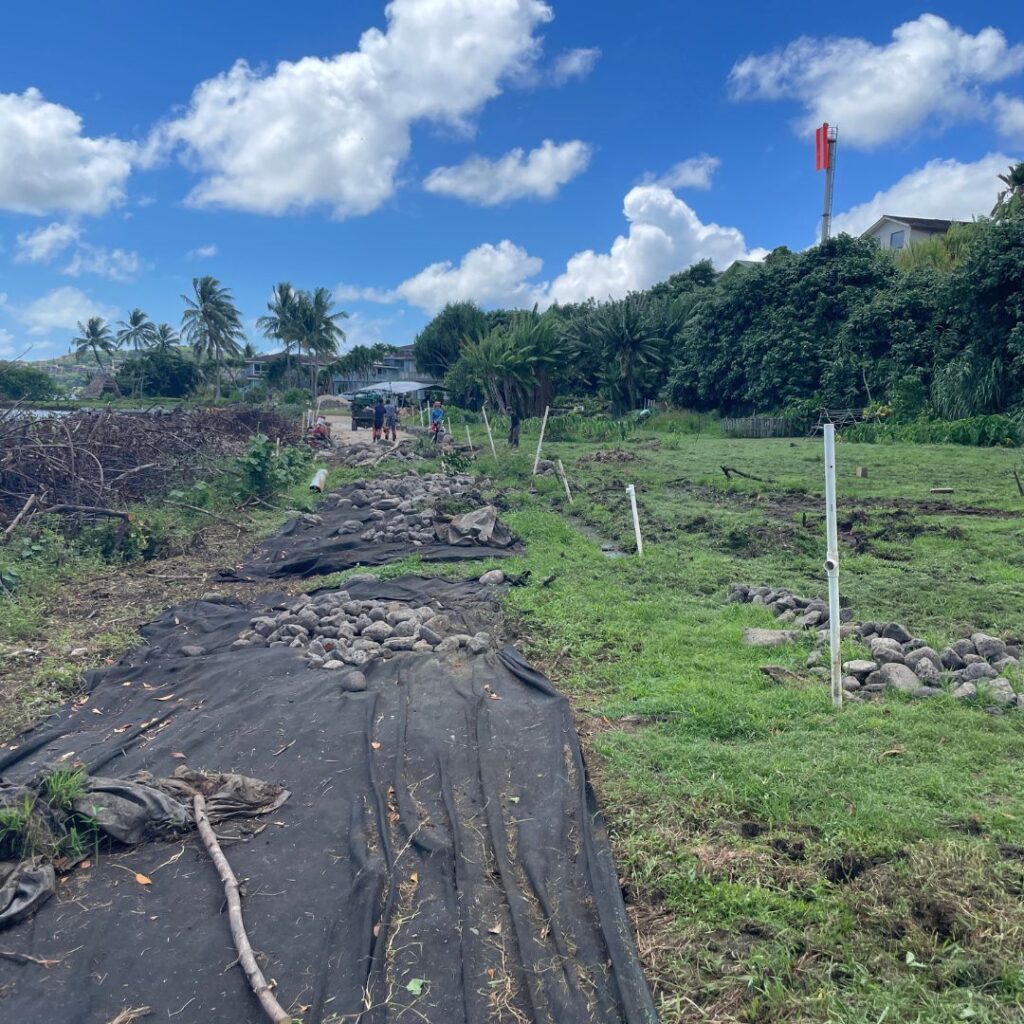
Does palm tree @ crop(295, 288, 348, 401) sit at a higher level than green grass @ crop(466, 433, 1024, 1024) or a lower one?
higher

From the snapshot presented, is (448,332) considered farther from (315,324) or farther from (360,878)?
(360,878)

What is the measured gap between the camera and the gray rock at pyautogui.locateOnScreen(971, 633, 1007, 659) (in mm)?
4964

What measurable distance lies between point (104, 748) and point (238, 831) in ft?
4.32

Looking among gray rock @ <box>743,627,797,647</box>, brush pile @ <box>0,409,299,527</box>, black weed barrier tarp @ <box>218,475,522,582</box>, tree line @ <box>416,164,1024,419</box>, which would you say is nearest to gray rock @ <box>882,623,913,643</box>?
gray rock @ <box>743,627,797,647</box>

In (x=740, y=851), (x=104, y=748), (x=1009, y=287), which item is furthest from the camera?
(x=1009, y=287)

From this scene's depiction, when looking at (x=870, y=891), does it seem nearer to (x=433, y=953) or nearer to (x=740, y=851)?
(x=740, y=851)

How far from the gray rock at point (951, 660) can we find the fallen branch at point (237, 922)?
169 inches

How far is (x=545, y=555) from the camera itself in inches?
341

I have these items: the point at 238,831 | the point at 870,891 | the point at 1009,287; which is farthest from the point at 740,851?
the point at 1009,287

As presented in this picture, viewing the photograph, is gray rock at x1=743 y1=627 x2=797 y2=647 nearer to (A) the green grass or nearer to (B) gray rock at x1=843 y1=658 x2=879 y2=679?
(A) the green grass

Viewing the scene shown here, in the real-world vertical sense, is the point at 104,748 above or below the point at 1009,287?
below

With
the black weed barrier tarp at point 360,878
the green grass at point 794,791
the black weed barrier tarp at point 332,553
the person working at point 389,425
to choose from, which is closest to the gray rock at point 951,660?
the green grass at point 794,791

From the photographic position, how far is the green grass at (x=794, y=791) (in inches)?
96.7

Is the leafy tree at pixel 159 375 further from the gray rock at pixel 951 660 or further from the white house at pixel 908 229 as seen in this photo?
the gray rock at pixel 951 660
